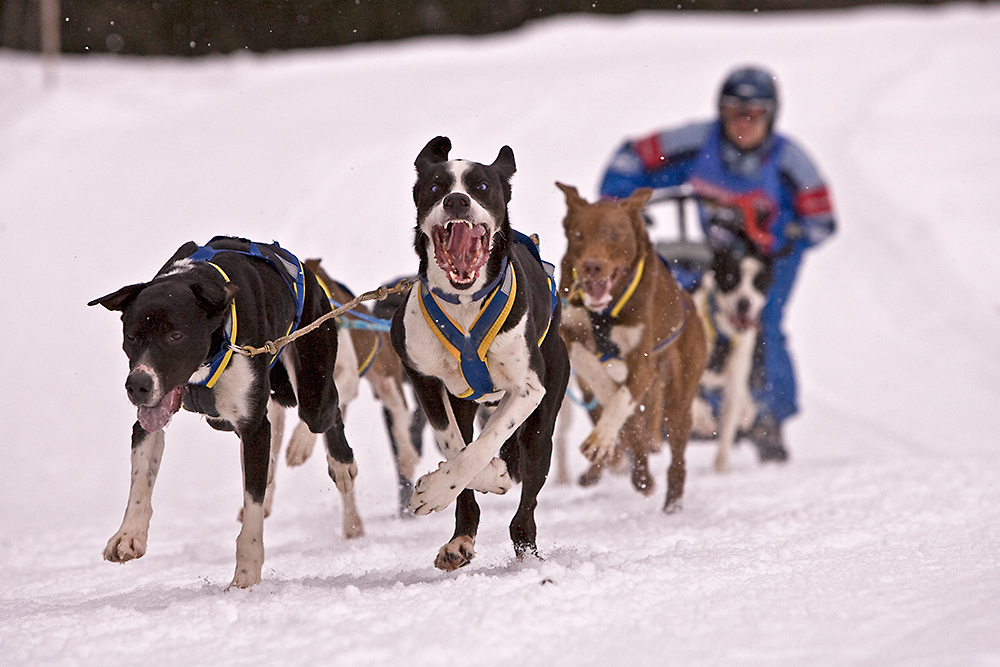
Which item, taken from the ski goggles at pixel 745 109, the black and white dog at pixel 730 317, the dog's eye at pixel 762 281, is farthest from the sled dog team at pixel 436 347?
the ski goggles at pixel 745 109

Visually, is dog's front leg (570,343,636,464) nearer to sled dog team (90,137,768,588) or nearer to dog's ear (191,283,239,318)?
sled dog team (90,137,768,588)

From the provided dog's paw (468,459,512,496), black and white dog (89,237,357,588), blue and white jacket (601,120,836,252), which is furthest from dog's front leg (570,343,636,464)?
blue and white jacket (601,120,836,252)

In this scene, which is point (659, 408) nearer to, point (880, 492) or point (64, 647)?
point (880, 492)

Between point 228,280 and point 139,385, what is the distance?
484 millimetres

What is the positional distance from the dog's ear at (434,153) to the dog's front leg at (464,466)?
0.79 m

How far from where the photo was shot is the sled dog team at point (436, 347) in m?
3.17

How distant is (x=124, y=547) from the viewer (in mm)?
3248

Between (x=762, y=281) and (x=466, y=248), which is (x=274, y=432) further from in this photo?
(x=762, y=281)

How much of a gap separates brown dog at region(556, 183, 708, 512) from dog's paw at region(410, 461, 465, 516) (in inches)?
43.3

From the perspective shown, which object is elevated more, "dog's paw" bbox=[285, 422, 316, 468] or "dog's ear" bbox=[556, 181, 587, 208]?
"dog's ear" bbox=[556, 181, 587, 208]

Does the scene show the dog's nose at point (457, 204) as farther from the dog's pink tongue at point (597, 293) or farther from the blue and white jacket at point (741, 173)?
the blue and white jacket at point (741, 173)

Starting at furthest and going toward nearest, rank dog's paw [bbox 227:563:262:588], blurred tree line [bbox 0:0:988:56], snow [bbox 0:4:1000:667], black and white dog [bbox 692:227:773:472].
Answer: blurred tree line [bbox 0:0:988:56]
black and white dog [bbox 692:227:773:472]
dog's paw [bbox 227:563:262:588]
snow [bbox 0:4:1000:667]

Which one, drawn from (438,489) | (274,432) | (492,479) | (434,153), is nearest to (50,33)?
(274,432)

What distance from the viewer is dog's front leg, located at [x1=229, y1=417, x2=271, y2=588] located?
3361 mm
